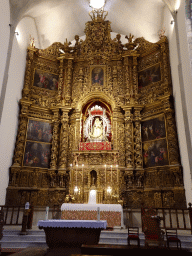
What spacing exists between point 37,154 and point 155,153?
20.7ft

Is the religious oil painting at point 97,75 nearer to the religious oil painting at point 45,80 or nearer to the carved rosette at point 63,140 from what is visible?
the religious oil painting at point 45,80

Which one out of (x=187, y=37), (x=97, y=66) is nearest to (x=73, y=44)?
(x=97, y=66)

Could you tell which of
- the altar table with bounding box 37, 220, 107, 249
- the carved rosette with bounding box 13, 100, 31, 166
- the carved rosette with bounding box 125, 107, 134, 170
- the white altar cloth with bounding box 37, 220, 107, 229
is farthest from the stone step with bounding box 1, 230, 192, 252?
the carved rosette with bounding box 125, 107, 134, 170

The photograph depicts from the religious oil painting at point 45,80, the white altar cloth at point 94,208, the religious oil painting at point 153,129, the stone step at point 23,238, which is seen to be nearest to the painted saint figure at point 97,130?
the religious oil painting at point 153,129

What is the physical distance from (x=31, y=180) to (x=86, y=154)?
3158 mm

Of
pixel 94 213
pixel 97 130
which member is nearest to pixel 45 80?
pixel 97 130

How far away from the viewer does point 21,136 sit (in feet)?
39.8

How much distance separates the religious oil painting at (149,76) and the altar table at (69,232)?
923 cm

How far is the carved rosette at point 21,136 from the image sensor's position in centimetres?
1167

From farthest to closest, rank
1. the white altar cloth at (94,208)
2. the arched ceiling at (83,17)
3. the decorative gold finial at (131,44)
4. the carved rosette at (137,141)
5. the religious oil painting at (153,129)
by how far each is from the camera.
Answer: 1. the decorative gold finial at (131,44)
2. the arched ceiling at (83,17)
3. the carved rosette at (137,141)
4. the religious oil painting at (153,129)
5. the white altar cloth at (94,208)

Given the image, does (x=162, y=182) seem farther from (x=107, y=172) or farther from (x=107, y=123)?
(x=107, y=123)

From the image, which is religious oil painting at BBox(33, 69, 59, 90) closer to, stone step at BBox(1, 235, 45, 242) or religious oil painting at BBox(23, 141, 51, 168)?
religious oil painting at BBox(23, 141, 51, 168)

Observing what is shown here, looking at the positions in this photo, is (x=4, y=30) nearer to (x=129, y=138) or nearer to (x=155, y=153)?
(x=129, y=138)

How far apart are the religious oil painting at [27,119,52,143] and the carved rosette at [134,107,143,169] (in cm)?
490
